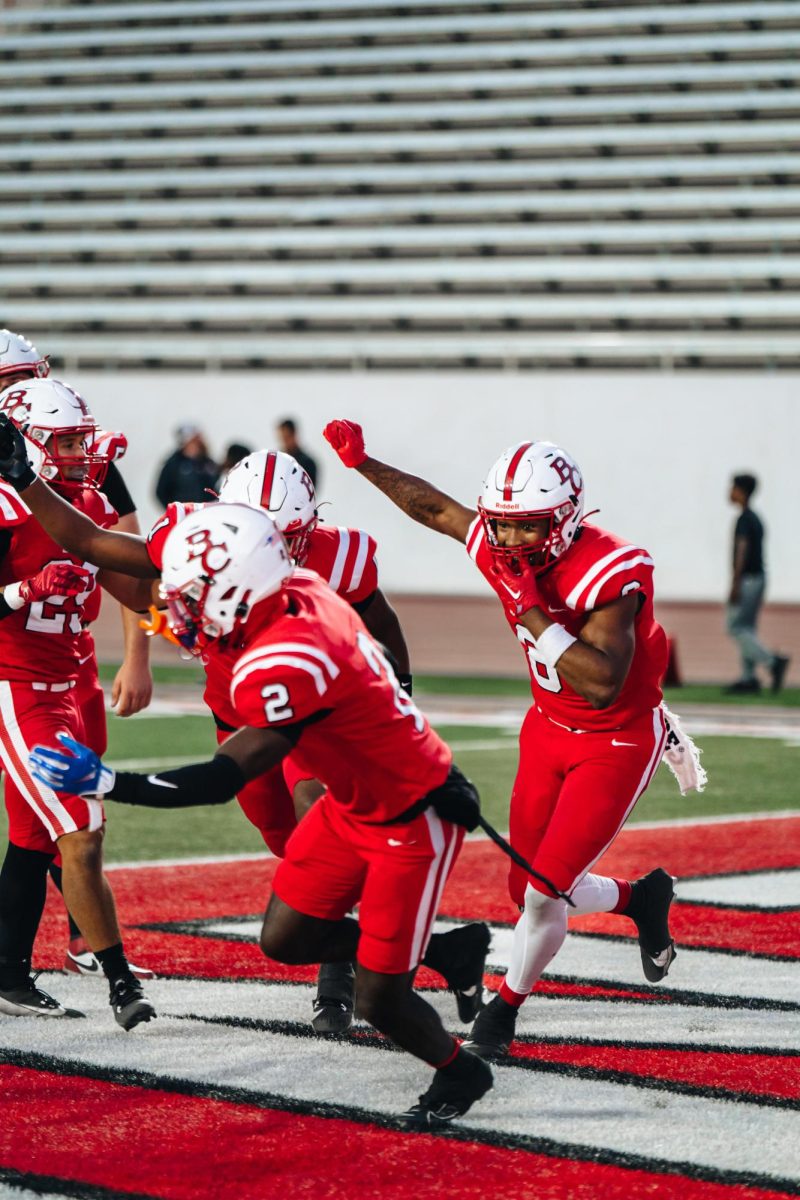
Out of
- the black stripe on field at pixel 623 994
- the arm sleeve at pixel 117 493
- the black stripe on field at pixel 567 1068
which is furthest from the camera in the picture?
the arm sleeve at pixel 117 493

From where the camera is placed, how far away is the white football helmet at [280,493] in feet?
16.1

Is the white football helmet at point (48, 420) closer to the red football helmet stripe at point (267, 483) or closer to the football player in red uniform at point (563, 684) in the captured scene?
the red football helmet stripe at point (267, 483)

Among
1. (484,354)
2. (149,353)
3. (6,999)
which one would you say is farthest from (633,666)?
(149,353)

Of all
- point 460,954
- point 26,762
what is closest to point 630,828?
point 460,954

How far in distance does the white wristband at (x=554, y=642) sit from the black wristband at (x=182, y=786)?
1.18 metres

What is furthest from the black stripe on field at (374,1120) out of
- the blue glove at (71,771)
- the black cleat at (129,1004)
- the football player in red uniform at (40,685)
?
the blue glove at (71,771)

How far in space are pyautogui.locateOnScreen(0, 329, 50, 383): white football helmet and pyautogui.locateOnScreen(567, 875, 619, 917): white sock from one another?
2259 mm

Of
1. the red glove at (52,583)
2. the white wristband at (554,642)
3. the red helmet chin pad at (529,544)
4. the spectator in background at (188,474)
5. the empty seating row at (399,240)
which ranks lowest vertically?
the spectator in background at (188,474)

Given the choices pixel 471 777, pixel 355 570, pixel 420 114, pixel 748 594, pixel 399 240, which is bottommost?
pixel 471 777

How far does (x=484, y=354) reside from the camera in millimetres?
26422

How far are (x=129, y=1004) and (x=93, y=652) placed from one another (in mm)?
1136

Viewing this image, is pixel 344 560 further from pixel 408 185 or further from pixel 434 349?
pixel 408 185

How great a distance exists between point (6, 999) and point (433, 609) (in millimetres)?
17776

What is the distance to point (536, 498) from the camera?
15.4 feet
